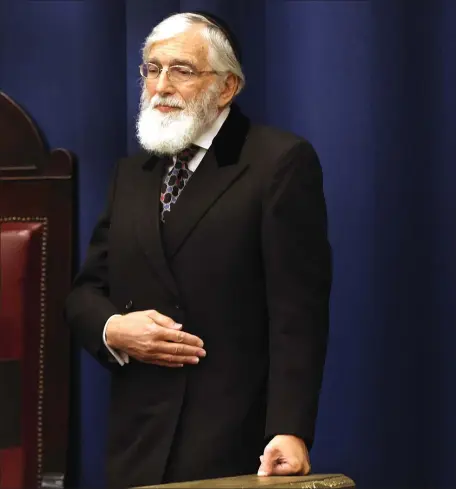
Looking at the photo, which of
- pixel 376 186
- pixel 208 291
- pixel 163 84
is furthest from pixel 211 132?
pixel 376 186

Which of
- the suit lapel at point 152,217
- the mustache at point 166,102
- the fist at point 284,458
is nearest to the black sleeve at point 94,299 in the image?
the suit lapel at point 152,217

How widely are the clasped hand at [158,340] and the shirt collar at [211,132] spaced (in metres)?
0.40

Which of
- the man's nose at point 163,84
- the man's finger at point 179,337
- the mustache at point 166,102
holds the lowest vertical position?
the man's finger at point 179,337

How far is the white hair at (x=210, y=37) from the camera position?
91.7 inches

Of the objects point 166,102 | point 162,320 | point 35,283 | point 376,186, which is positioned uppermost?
point 166,102

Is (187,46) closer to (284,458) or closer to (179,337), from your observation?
(179,337)

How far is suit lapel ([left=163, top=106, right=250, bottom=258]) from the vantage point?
88.4 inches

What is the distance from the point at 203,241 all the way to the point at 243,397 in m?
0.34

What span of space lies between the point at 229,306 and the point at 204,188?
0.86 feet

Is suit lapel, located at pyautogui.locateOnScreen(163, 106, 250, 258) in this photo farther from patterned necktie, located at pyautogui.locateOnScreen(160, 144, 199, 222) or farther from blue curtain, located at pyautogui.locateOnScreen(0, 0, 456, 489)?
blue curtain, located at pyautogui.locateOnScreen(0, 0, 456, 489)

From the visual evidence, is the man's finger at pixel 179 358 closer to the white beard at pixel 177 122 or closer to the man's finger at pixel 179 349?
the man's finger at pixel 179 349

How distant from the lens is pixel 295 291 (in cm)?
215

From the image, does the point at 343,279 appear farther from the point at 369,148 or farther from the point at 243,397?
the point at 243,397

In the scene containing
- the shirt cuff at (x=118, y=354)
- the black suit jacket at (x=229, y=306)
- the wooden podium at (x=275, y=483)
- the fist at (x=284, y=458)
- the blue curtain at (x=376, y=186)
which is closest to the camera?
the wooden podium at (x=275, y=483)
